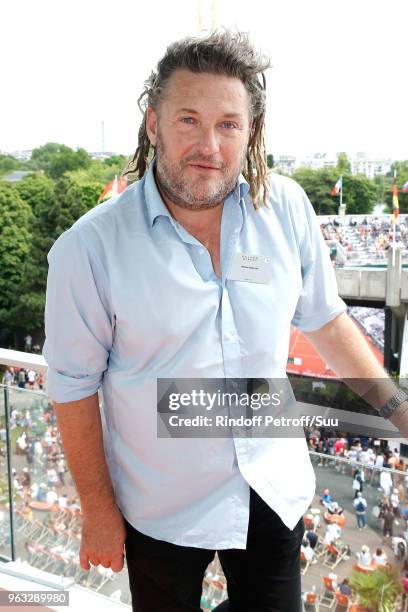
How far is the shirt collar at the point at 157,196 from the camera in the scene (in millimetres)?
780

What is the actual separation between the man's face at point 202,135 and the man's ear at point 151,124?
3 centimetres

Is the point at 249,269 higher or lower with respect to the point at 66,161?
higher

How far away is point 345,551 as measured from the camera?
1059 mm

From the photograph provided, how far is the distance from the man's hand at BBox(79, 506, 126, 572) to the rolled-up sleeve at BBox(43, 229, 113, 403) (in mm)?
162

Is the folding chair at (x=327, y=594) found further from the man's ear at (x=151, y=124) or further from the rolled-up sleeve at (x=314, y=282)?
the man's ear at (x=151, y=124)

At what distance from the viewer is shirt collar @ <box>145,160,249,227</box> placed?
2.56 feet

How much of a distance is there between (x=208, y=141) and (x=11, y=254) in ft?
59.5

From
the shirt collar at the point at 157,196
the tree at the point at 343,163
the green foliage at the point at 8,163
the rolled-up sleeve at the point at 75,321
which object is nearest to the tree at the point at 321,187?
the tree at the point at 343,163

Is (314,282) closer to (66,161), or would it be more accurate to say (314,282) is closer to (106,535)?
(106,535)

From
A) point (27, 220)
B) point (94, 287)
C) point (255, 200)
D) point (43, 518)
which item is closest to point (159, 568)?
point (94, 287)

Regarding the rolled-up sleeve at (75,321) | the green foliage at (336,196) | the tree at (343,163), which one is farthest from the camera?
the tree at (343,163)

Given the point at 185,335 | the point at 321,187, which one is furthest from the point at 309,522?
the point at 321,187

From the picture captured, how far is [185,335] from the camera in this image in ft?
2.46

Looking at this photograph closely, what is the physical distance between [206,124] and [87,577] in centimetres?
88
